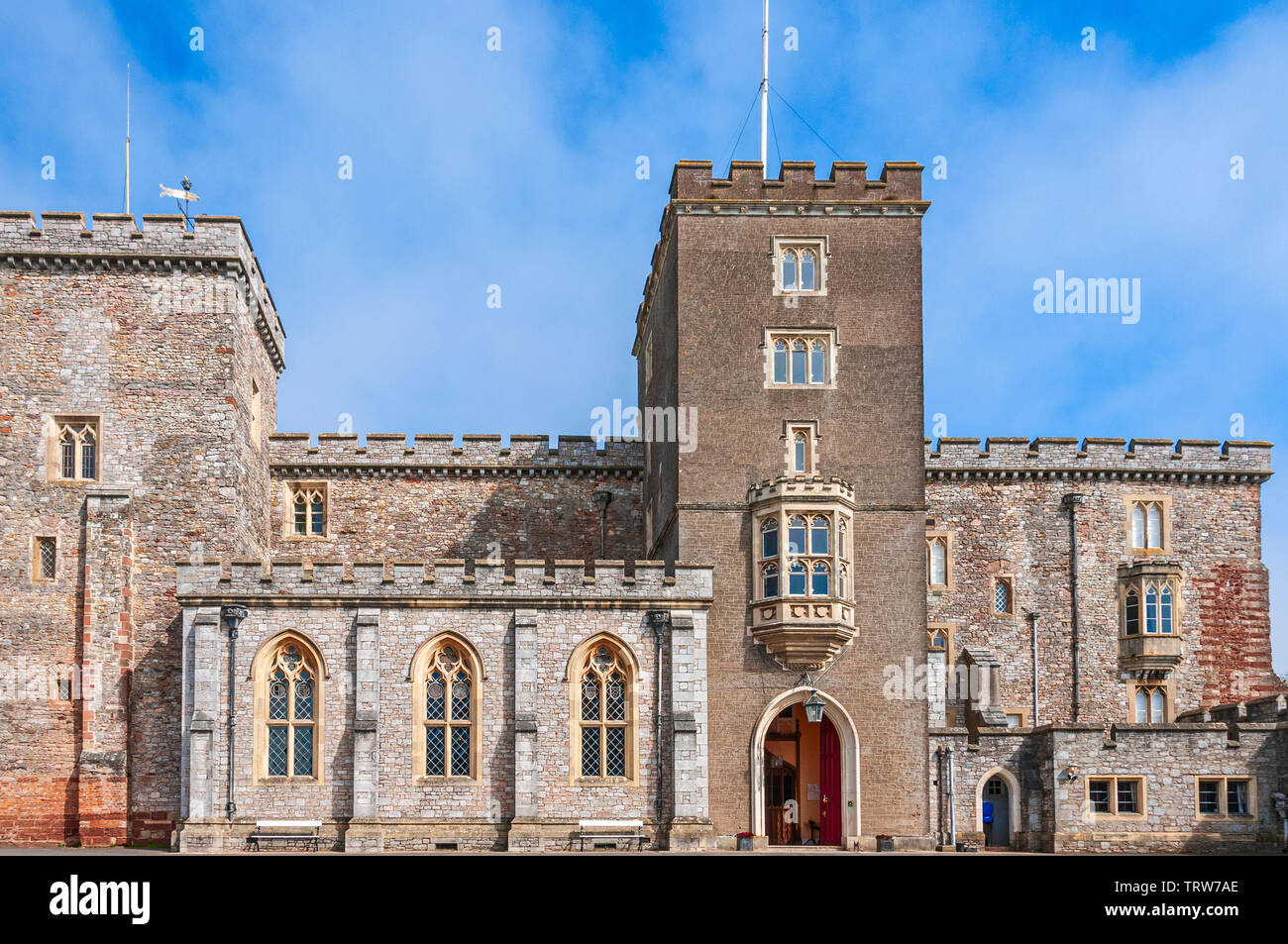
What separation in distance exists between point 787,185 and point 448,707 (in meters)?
13.8

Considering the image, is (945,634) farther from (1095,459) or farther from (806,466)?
(806,466)

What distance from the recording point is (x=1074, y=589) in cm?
3747

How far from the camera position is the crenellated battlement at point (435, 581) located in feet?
90.8

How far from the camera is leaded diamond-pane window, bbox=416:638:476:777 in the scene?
27.4 meters

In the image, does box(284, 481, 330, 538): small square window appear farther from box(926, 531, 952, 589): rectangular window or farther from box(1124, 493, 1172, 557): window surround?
box(1124, 493, 1172, 557): window surround

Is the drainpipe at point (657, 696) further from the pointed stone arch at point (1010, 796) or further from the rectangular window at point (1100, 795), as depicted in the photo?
the rectangular window at point (1100, 795)

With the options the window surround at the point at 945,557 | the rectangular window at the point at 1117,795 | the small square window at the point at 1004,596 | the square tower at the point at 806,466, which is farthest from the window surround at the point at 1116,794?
the window surround at the point at 945,557

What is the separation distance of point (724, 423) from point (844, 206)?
225 inches

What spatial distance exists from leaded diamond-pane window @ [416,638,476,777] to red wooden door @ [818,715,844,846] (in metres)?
7.90

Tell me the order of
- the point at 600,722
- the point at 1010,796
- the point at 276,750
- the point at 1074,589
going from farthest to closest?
the point at 1074,589, the point at 1010,796, the point at 600,722, the point at 276,750

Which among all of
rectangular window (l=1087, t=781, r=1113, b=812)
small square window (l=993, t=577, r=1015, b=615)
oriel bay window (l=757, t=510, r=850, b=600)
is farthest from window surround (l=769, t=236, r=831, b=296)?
rectangular window (l=1087, t=781, r=1113, b=812)

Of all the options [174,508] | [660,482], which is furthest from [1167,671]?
[174,508]

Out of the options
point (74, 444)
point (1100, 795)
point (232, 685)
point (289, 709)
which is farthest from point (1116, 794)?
point (74, 444)
